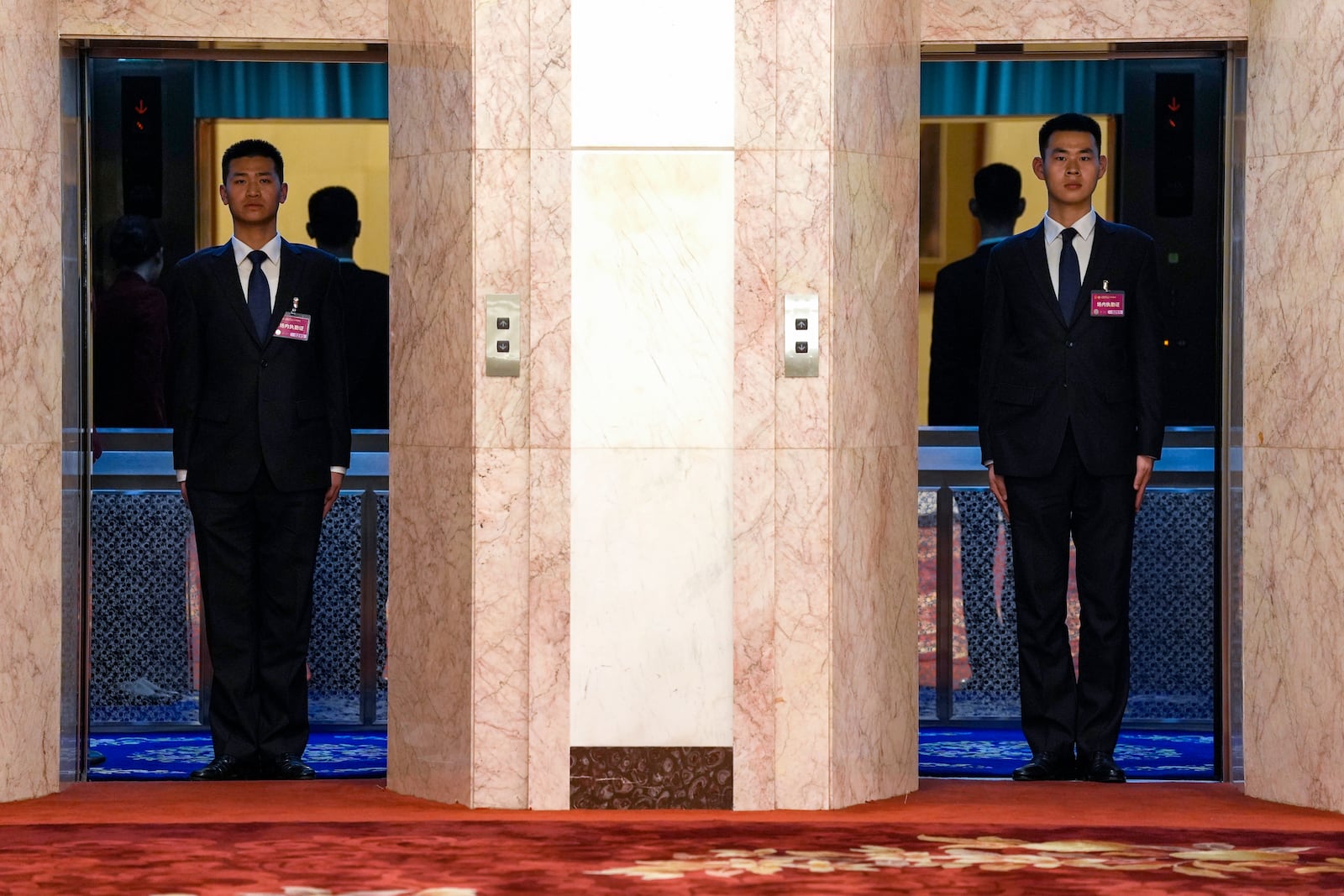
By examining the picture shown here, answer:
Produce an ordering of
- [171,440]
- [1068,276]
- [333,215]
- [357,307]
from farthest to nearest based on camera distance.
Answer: [333,215] < [357,307] < [171,440] < [1068,276]

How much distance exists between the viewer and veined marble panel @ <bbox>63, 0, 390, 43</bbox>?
19.9 ft

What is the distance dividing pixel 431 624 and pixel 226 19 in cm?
187

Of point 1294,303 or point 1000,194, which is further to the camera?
point 1000,194

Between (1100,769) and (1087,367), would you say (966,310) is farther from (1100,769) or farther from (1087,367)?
(1100,769)

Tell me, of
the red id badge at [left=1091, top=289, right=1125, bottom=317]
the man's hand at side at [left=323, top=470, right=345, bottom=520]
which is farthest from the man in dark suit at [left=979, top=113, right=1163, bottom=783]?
the man's hand at side at [left=323, top=470, right=345, bottom=520]

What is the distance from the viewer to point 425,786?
5.82 meters

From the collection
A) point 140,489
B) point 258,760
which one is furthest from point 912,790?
point 140,489

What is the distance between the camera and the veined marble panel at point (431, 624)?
5.64m

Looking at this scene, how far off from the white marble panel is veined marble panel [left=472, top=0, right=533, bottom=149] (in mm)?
239

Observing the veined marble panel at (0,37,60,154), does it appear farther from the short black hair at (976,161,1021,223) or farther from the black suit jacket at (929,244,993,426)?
the short black hair at (976,161,1021,223)

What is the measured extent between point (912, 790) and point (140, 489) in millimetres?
3219

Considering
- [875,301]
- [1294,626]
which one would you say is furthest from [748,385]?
[1294,626]

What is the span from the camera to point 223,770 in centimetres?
643

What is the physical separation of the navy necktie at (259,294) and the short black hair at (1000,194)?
2.97 m
